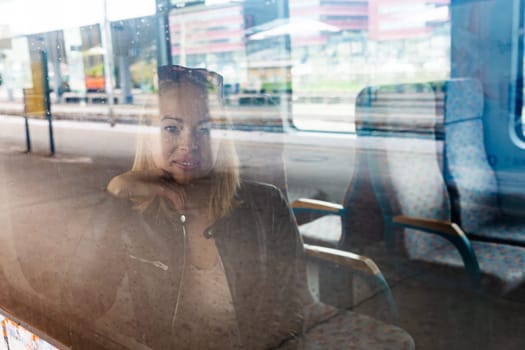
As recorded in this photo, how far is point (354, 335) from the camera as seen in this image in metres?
1.58

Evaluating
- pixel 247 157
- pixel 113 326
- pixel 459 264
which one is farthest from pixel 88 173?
pixel 459 264

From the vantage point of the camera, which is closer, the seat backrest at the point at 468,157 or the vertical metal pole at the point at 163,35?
the vertical metal pole at the point at 163,35

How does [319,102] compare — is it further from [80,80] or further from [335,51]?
[80,80]

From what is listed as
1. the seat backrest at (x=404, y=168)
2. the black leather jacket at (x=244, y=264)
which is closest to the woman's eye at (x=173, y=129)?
the black leather jacket at (x=244, y=264)

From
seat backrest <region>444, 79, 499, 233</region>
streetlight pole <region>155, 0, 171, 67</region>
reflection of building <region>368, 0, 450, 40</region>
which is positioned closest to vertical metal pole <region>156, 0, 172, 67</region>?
streetlight pole <region>155, 0, 171, 67</region>

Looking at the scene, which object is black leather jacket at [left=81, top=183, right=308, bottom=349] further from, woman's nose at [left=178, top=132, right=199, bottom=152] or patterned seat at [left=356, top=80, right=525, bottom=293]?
patterned seat at [left=356, top=80, right=525, bottom=293]

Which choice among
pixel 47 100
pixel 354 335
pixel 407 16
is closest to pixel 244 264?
pixel 354 335

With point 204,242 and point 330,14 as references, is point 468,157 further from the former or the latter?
point 204,242

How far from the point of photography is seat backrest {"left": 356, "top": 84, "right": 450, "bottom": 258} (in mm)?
2527

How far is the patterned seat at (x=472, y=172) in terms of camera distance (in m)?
2.59

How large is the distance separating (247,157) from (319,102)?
6.02 ft

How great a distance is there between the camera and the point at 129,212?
1344mm

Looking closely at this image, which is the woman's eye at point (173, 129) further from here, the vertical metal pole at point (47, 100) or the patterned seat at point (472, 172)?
the patterned seat at point (472, 172)

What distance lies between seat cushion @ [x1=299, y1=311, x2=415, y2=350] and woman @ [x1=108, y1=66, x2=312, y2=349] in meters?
0.07
